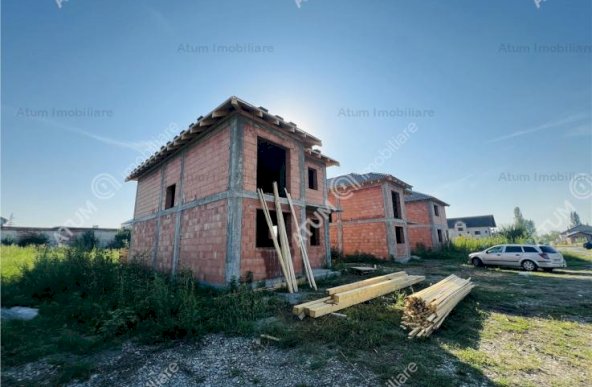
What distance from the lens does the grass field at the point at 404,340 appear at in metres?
3.26

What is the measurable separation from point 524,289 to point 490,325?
4.77 meters

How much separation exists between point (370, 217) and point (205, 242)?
1231 centimetres

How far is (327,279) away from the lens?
31.3 ft

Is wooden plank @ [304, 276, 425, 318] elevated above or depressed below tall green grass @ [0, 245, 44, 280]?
below

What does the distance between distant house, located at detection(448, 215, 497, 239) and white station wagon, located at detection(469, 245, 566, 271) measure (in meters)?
44.9

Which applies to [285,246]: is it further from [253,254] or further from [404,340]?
[404,340]

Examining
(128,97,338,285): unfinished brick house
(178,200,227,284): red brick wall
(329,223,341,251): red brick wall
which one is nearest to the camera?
(178,200,227,284): red brick wall

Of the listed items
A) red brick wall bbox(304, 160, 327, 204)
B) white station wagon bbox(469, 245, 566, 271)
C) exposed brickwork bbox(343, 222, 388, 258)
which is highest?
red brick wall bbox(304, 160, 327, 204)

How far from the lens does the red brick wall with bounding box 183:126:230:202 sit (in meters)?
8.14

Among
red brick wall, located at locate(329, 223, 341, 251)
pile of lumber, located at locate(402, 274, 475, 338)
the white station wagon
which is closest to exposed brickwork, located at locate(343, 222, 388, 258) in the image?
red brick wall, located at locate(329, 223, 341, 251)

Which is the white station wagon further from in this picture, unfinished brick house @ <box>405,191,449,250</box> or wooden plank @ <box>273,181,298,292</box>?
wooden plank @ <box>273,181,298,292</box>

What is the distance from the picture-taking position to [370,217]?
17.1 meters

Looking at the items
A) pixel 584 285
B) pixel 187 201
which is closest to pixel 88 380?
pixel 187 201

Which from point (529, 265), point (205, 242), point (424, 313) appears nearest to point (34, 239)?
point (205, 242)
